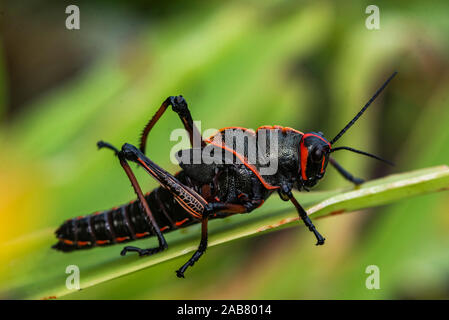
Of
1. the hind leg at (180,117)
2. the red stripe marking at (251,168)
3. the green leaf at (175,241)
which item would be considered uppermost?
the hind leg at (180,117)

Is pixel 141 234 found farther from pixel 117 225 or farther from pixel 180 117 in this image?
pixel 180 117

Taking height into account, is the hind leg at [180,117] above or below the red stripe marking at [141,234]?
above

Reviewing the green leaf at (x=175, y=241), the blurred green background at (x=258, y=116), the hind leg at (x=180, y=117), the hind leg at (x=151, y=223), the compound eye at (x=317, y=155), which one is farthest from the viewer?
the blurred green background at (x=258, y=116)

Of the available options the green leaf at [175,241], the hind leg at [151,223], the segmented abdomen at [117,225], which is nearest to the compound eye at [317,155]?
the green leaf at [175,241]

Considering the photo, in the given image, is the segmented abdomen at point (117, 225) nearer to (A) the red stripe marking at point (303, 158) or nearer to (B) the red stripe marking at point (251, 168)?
(B) the red stripe marking at point (251, 168)

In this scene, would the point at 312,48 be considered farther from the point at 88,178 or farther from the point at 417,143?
the point at 88,178

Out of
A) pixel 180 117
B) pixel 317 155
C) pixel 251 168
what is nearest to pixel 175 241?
pixel 251 168

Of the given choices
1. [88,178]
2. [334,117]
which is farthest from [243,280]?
[334,117]
